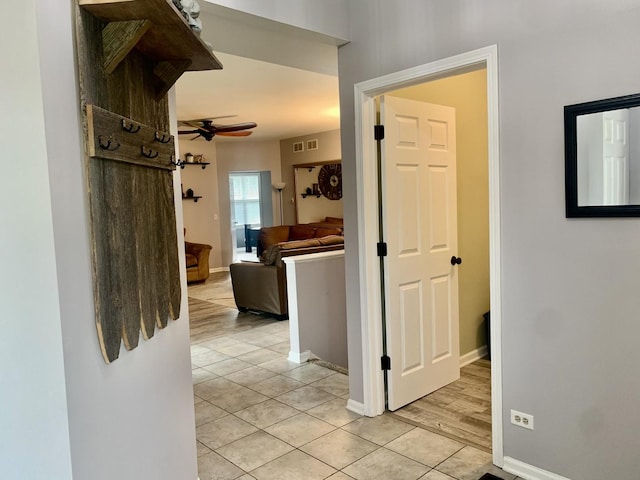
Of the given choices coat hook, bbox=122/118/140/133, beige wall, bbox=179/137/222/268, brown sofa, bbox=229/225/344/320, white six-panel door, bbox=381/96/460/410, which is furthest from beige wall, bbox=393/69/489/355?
beige wall, bbox=179/137/222/268

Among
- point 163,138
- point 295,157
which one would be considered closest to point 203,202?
point 295,157

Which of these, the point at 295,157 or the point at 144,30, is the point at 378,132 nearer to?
the point at 144,30

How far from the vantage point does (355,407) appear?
10.1 ft

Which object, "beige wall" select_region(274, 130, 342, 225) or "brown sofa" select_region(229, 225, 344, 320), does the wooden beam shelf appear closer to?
"brown sofa" select_region(229, 225, 344, 320)

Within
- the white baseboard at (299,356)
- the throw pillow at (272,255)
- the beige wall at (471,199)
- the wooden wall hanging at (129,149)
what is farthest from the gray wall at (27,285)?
the throw pillow at (272,255)

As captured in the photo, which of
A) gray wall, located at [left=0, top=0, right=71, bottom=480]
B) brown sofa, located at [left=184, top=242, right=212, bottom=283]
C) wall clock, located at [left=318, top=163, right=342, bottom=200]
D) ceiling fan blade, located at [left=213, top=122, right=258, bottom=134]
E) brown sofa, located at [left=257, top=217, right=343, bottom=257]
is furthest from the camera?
wall clock, located at [left=318, top=163, right=342, bottom=200]

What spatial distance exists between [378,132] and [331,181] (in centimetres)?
641

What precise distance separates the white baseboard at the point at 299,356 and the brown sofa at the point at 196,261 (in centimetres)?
441

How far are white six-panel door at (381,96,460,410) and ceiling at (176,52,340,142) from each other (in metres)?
1.65

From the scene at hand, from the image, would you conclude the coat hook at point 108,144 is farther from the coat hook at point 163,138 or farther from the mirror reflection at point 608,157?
the mirror reflection at point 608,157

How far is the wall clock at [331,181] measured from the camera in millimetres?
9195

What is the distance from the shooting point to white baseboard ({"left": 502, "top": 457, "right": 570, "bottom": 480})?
218cm

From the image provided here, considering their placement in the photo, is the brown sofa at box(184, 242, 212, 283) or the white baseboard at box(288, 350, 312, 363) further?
the brown sofa at box(184, 242, 212, 283)

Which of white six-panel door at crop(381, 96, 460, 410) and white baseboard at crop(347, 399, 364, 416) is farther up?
white six-panel door at crop(381, 96, 460, 410)
